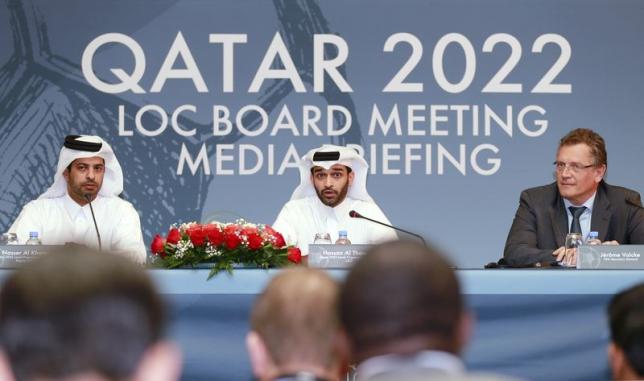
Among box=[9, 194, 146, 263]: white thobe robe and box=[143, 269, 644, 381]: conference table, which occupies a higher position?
box=[9, 194, 146, 263]: white thobe robe

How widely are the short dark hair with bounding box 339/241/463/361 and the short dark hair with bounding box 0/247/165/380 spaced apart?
1.18ft

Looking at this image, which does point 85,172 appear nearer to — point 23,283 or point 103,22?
point 103,22

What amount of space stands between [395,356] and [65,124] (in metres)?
5.79

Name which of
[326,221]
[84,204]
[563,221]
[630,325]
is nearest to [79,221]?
[84,204]

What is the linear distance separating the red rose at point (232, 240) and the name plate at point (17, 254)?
733mm

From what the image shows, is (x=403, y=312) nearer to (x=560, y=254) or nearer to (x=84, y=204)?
(x=560, y=254)

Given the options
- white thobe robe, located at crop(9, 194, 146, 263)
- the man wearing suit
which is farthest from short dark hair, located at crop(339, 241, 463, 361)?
white thobe robe, located at crop(9, 194, 146, 263)

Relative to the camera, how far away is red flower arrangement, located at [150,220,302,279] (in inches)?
166

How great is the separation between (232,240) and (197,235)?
0.15 metres

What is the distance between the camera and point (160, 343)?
41.7 inches

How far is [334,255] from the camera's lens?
4.29 metres

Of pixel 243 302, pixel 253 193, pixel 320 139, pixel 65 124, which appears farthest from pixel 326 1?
pixel 243 302

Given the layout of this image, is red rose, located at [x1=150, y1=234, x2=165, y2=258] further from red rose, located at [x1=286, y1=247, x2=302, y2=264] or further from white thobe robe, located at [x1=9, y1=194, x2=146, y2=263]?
white thobe robe, located at [x1=9, y1=194, x2=146, y2=263]

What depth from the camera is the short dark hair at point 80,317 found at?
1.01 metres
